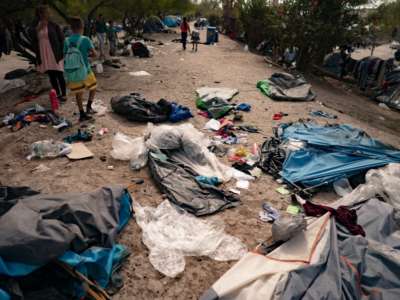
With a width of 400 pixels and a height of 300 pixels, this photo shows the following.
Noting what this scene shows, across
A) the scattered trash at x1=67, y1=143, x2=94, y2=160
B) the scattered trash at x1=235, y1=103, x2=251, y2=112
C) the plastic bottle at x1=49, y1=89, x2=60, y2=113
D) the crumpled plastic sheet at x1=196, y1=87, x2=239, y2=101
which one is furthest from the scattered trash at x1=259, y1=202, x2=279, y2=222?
the plastic bottle at x1=49, y1=89, x2=60, y2=113

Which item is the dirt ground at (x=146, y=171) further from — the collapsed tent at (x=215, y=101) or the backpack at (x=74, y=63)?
the backpack at (x=74, y=63)

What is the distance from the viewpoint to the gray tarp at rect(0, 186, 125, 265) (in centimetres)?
204

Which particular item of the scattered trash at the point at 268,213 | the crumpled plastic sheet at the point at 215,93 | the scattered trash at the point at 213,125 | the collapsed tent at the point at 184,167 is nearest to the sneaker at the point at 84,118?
the collapsed tent at the point at 184,167

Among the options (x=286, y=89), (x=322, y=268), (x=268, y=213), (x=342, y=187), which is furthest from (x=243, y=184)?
(x=286, y=89)

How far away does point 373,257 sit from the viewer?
7.95ft

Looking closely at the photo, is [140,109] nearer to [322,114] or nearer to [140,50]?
[322,114]

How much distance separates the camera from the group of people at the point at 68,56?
185 inches

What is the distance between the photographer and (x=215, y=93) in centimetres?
685

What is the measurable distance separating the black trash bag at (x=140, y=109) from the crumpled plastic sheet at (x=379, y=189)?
3.24 m

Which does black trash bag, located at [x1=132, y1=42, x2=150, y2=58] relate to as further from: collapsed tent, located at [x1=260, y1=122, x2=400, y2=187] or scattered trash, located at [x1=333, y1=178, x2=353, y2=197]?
scattered trash, located at [x1=333, y1=178, x2=353, y2=197]

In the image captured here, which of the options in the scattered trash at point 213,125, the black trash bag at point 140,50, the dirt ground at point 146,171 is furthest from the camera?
the black trash bag at point 140,50

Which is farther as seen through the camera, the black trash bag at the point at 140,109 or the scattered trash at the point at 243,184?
the black trash bag at the point at 140,109

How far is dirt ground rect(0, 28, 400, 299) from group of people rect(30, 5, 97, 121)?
0.45 metres

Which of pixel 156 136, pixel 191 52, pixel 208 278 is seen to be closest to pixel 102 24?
pixel 191 52
